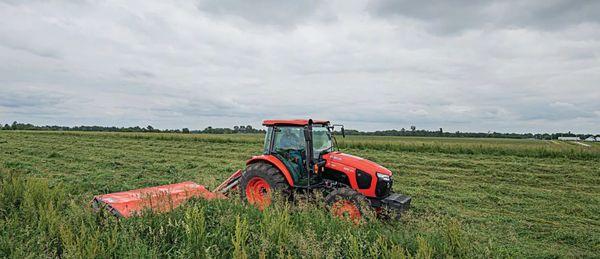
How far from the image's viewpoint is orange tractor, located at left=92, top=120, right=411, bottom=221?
575cm

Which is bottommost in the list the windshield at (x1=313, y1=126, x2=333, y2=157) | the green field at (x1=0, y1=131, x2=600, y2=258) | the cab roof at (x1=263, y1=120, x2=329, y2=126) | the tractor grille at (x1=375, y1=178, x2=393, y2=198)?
the green field at (x1=0, y1=131, x2=600, y2=258)

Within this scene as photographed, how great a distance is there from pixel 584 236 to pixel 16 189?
32.2 feet

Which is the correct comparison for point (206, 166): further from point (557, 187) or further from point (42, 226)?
point (557, 187)

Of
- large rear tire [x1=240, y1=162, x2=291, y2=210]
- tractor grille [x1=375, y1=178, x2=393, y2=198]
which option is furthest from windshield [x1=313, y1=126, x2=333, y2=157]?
tractor grille [x1=375, y1=178, x2=393, y2=198]

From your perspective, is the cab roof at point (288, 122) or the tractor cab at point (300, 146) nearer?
the tractor cab at point (300, 146)

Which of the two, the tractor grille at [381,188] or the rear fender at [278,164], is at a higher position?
the rear fender at [278,164]

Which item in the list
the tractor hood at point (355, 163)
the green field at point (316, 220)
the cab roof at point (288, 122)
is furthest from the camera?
the cab roof at point (288, 122)

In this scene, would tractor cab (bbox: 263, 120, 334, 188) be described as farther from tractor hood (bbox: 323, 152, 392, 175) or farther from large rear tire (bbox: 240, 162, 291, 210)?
large rear tire (bbox: 240, 162, 291, 210)

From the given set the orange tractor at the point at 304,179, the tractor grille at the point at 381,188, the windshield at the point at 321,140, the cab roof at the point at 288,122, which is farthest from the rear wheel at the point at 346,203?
the cab roof at the point at 288,122

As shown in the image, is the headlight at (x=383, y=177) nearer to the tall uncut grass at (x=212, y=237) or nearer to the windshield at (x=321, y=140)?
the windshield at (x=321, y=140)

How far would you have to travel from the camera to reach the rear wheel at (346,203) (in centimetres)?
558

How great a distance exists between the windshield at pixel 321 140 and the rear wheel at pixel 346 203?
1.18 metres

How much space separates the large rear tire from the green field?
2.35 ft

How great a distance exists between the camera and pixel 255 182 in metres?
7.04
